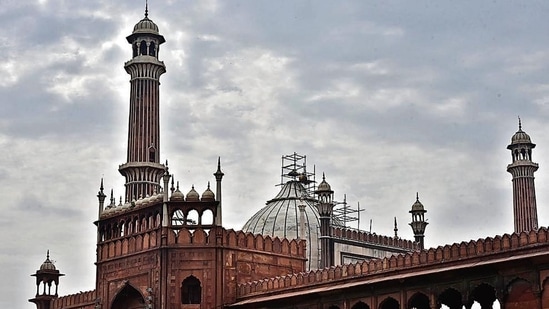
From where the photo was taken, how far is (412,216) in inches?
1364

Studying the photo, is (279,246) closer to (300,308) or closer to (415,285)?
(300,308)

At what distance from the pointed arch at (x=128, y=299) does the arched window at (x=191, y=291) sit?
117cm

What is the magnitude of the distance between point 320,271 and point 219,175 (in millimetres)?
3527

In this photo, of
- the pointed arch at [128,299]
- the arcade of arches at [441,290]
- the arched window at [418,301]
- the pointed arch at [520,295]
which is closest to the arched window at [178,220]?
the pointed arch at [128,299]

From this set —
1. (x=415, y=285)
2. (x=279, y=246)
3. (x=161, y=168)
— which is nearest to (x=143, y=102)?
(x=161, y=168)

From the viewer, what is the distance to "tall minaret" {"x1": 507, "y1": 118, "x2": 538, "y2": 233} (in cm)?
3303

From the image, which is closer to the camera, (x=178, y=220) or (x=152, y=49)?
(x=178, y=220)

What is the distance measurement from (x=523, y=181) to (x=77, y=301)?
15.8 m

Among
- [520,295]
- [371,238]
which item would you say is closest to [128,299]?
[520,295]

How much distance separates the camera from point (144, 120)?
3141 centimetres

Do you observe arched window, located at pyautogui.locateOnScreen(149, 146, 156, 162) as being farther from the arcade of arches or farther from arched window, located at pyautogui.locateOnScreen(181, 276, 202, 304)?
the arcade of arches

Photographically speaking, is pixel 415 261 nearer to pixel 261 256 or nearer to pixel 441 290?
pixel 441 290

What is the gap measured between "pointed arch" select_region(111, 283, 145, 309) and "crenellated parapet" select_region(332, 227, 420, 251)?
389 inches

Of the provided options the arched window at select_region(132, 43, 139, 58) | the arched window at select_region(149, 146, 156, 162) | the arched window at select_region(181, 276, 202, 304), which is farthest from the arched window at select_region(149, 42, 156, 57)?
the arched window at select_region(181, 276, 202, 304)
